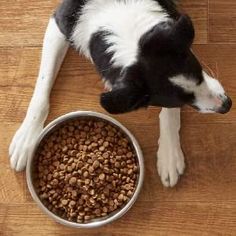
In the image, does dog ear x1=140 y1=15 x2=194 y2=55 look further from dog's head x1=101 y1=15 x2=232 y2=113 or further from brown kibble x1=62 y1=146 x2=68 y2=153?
brown kibble x1=62 y1=146 x2=68 y2=153

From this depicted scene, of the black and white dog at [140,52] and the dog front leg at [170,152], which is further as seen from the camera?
the dog front leg at [170,152]

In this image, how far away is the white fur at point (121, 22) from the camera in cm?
120

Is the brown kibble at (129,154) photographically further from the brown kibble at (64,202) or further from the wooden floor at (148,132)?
the brown kibble at (64,202)

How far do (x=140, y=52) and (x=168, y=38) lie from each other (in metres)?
0.07

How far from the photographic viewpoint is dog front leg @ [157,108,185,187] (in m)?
1.55

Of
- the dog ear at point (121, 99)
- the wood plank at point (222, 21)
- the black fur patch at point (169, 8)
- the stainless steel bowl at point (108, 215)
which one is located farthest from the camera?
the wood plank at point (222, 21)

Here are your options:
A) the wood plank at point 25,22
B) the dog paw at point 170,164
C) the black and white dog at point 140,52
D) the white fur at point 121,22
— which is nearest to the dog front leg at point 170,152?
the dog paw at point 170,164

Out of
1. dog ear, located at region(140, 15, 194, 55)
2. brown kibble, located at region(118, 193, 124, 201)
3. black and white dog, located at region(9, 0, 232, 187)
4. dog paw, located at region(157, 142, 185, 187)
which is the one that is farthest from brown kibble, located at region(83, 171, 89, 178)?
dog ear, located at region(140, 15, 194, 55)

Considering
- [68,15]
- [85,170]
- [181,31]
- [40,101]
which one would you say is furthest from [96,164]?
[181,31]

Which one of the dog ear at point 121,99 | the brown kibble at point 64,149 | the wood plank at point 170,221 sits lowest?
the wood plank at point 170,221

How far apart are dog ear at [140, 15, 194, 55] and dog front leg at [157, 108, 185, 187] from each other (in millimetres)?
398

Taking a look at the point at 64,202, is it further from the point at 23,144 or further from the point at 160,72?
the point at 160,72

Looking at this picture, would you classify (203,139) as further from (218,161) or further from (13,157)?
(13,157)

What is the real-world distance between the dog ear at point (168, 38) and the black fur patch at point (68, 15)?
0.26 meters
